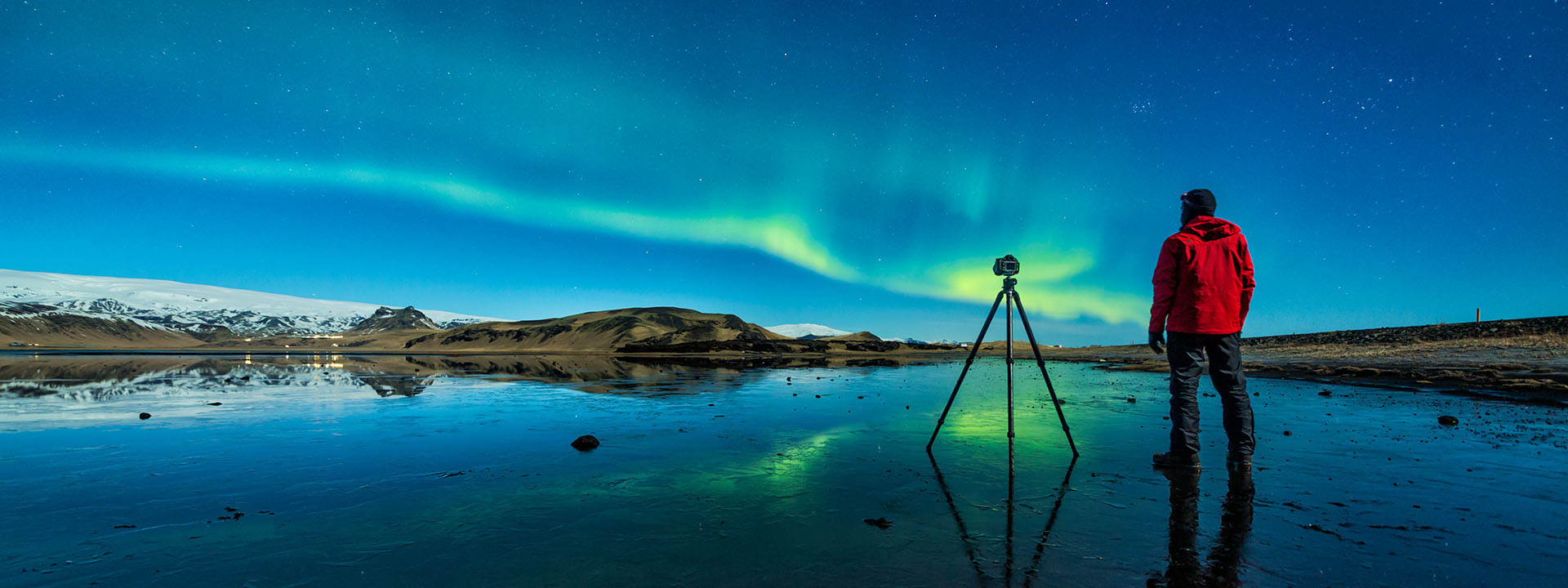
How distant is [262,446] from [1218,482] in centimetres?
1187

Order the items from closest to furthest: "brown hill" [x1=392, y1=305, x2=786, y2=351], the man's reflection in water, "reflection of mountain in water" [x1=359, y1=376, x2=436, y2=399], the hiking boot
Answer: the man's reflection in water, the hiking boot, "reflection of mountain in water" [x1=359, y1=376, x2=436, y2=399], "brown hill" [x1=392, y1=305, x2=786, y2=351]

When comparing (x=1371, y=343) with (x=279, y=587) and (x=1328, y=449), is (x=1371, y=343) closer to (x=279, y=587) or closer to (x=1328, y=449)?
(x=1328, y=449)

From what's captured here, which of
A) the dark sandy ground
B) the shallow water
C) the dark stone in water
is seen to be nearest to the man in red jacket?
the shallow water

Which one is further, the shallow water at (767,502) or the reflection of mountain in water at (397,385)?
the reflection of mountain in water at (397,385)

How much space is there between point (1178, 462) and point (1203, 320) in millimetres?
1638

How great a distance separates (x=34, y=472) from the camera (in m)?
6.60

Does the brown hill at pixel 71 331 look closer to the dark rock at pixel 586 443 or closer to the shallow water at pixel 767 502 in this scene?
the shallow water at pixel 767 502

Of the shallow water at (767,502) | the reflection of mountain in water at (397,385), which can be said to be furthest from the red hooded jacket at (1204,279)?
the reflection of mountain in water at (397,385)

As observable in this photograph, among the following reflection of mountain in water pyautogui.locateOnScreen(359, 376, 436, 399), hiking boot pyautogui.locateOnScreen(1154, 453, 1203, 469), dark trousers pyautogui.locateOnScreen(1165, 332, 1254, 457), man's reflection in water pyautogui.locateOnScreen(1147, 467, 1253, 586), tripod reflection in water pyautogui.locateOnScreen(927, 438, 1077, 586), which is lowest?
reflection of mountain in water pyautogui.locateOnScreen(359, 376, 436, 399)

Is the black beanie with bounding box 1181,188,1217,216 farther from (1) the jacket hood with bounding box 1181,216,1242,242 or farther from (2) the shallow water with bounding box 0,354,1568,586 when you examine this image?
(2) the shallow water with bounding box 0,354,1568,586

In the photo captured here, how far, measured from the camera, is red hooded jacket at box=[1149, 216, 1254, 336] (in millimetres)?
6840

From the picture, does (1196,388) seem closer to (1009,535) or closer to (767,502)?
(1009,535)

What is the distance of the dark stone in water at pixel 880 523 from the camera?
4672mm

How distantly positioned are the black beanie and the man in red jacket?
159 millimetres
